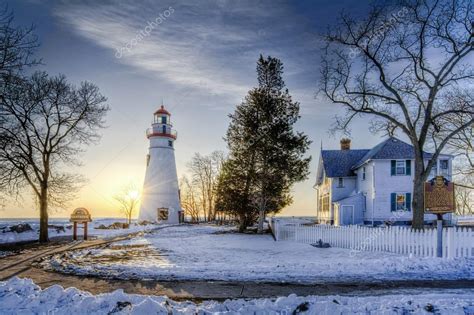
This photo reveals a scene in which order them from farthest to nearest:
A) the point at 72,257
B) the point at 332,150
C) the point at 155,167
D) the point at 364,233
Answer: the point at 155,167 → the point at 332,150 → the point at 364,233 → the point at 72,257

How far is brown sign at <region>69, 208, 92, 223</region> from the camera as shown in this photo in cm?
2209

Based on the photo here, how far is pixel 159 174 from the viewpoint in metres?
42.2

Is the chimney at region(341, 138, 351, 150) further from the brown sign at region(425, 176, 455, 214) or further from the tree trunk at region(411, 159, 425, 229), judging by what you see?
the brown sign at region(425, 176, 455, 214)

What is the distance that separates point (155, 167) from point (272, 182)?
1965 centimetres

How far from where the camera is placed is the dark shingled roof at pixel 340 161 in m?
33.9

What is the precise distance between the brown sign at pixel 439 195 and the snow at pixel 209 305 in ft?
23.9

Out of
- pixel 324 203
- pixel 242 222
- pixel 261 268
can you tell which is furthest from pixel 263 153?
pixel 261 268

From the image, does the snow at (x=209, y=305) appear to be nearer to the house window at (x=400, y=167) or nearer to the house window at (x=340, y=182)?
the house window at (x=400, y=167)

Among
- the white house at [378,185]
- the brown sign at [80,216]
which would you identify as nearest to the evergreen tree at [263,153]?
the white house at [378,185]

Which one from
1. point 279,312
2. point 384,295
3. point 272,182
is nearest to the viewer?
point 279,312

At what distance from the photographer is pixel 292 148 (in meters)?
27.4

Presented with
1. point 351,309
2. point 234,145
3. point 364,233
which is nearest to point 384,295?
point 351,309

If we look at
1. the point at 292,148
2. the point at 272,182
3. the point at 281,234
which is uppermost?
the point at 292,148

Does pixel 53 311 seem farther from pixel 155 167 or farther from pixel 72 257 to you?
pixel 155 167
